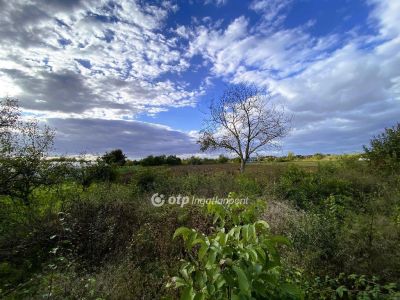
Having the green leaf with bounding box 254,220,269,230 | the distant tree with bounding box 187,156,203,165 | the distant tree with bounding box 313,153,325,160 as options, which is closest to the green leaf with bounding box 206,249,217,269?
the green leaf with bounding box 254,220,269,230

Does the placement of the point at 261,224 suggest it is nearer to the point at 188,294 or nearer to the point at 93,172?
the point at 188,294

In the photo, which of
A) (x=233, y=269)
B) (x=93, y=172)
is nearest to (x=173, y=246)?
(x=233, y=269)

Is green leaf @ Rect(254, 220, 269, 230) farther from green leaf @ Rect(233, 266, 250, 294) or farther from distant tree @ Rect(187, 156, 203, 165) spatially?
distant tree @ Rect(187, 156, 203, 165)

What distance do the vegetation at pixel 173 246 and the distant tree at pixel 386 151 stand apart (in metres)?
4.24

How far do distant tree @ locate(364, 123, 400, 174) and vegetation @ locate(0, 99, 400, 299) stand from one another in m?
4.24

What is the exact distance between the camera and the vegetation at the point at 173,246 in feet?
5.93

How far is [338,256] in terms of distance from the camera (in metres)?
4.83

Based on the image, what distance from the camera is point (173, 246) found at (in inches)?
211

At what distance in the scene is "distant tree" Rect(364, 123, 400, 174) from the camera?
41.4 feet

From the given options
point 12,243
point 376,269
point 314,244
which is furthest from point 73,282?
point 376,269

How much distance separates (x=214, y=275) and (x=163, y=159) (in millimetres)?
23560

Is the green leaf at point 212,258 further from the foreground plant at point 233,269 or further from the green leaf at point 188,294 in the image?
the green leaf at point 188,294

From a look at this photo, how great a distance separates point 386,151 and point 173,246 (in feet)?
39.9

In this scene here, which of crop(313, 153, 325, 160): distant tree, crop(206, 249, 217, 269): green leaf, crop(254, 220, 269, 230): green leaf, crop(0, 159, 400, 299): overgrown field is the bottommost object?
crop(0, 159, 400, 299): overgrown field
